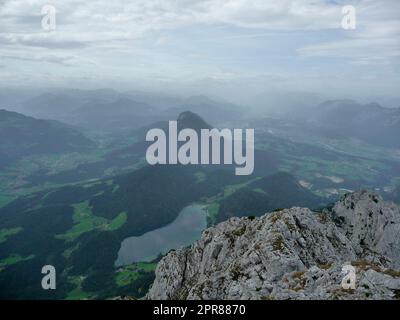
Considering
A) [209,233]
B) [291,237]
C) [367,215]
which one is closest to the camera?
[291,237]

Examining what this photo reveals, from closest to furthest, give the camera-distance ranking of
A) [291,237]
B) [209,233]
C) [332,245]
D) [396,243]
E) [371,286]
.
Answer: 1. [371,286]
2. [291,237]
3. [332,245]
4. [209,233]
5. [396,243]

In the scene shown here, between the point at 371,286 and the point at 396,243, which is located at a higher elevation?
the point at 371,286

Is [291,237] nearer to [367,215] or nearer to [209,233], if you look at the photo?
[209,233]
